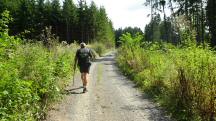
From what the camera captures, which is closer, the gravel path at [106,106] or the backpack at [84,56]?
the gravel path at [106,106]

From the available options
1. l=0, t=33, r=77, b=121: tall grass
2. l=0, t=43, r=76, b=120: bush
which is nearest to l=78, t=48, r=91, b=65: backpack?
l=0, t=43, r=76, b=120: bush

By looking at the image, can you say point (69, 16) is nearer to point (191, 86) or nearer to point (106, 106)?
point (106, 106)

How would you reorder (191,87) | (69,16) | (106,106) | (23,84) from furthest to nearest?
1. (69,16)
2. (106,106)
3. (191,87)
4. (23,84)

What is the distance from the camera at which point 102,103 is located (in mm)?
13586

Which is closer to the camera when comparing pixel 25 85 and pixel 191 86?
pixel 25 85

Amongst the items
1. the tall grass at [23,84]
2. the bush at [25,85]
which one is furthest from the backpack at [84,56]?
the tall grass at [23,84]

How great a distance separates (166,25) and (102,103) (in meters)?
54.6

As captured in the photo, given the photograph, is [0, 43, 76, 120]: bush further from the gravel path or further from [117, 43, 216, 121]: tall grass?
[117, 43, 216, 121]: tall grass

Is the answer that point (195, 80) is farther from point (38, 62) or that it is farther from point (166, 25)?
point (166, 25)

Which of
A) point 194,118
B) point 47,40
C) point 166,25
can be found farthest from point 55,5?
point 194,118

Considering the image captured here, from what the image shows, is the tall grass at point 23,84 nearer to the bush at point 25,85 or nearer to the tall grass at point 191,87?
the bush at point 25,85

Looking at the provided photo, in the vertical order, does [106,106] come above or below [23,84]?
below

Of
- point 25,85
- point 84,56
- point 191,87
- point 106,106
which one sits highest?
point 84,56

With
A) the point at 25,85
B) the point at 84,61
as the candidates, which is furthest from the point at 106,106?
the point at 25,85
